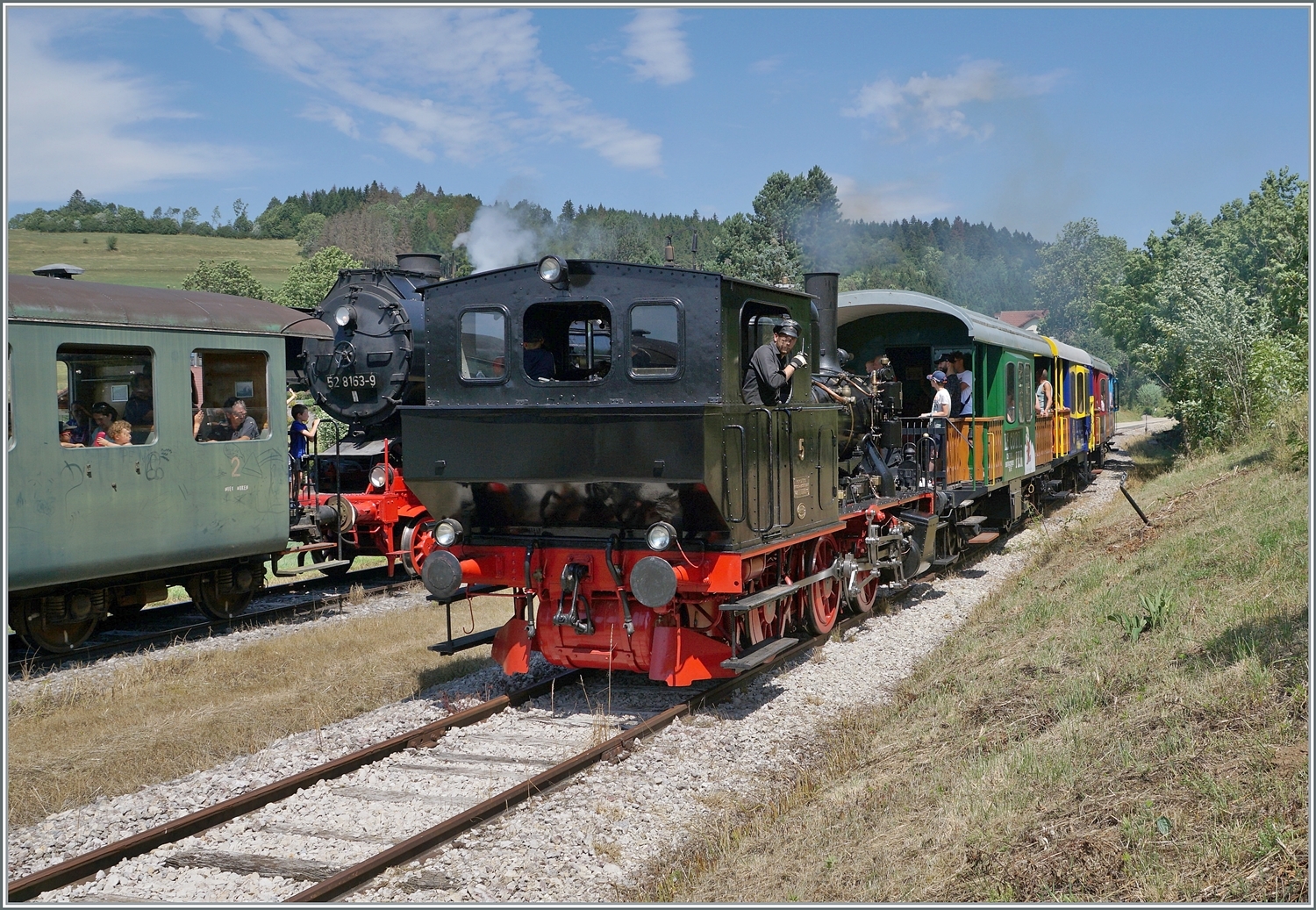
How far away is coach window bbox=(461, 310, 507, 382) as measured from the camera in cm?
707

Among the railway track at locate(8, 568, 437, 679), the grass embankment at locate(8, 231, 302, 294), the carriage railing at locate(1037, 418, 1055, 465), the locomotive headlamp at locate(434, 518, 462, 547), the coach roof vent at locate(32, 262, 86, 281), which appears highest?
the grass embankment at locate(8, 231, 302, 294)

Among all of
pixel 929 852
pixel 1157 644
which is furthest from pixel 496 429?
pixel 1157 644

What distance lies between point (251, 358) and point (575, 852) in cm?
767

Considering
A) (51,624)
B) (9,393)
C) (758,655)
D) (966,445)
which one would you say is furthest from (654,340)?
(966,445)

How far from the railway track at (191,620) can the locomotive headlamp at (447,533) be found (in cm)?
407

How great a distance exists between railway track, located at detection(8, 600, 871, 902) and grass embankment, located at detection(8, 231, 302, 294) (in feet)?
180

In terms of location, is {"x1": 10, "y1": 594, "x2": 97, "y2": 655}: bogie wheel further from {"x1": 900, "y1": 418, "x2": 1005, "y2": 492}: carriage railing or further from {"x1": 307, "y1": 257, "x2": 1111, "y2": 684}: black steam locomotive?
{"x1": 900, "y1": 418, "x2": 1005, "y2": 492}: carriage railing

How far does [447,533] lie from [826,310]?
16.7 feet

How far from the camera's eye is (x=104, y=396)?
30.1 ft

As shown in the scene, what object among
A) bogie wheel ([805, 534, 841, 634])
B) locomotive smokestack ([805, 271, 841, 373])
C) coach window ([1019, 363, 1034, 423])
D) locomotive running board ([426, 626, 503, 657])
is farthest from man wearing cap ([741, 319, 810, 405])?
coach window ([1019, 363, 1034, 423])

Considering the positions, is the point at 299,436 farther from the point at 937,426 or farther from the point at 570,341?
the point at 937,426

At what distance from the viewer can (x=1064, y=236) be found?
9294cm

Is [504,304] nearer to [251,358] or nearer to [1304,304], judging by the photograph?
[251,358]

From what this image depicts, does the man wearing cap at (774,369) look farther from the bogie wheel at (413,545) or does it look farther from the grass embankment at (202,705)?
the grass embankment at (202,705)
